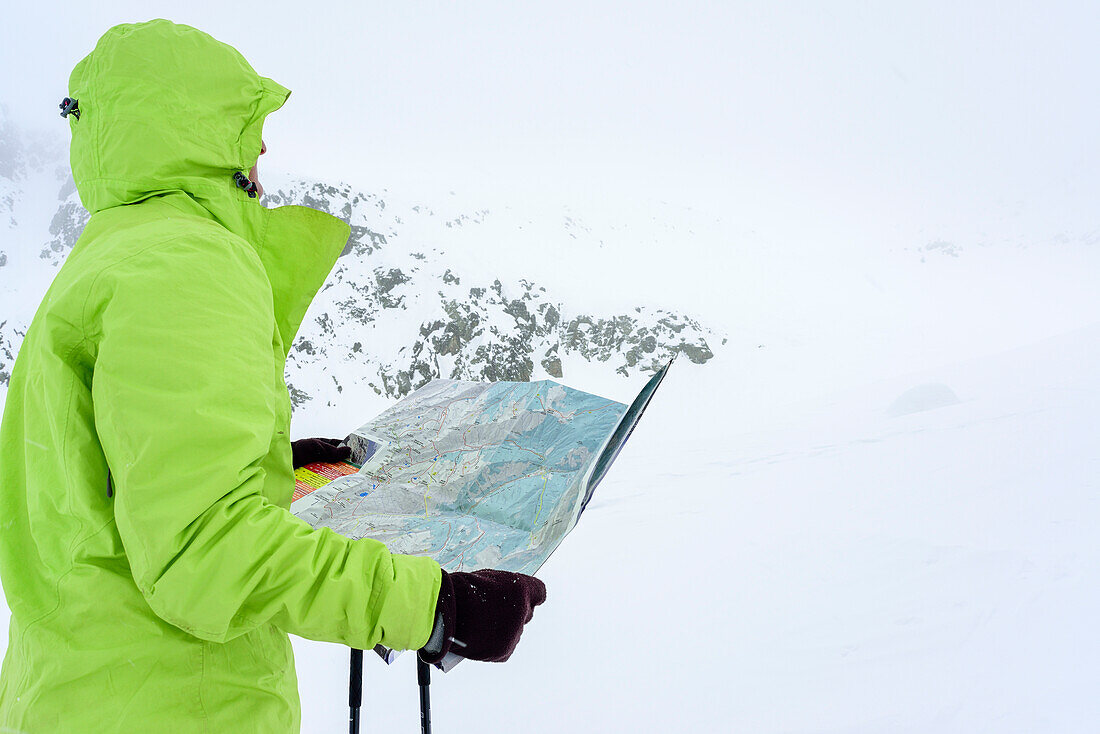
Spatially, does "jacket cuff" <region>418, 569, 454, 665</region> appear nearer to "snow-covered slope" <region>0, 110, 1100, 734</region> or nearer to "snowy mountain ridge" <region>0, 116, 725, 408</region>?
"snow-covered slope" <region>0, 110, 1100, 734</region>

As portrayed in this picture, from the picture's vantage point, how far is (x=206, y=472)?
2.67 feet

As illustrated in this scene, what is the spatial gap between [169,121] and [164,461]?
0.63 meters

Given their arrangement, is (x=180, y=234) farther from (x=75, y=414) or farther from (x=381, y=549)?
(x=381, y=549)

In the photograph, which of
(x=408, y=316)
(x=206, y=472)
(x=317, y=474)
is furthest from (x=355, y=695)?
(x=408, y=316)

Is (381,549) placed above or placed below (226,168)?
below

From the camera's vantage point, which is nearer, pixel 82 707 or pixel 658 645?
pixel 82 707

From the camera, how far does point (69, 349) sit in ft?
2.86

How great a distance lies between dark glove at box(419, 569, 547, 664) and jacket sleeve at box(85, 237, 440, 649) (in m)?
0.07

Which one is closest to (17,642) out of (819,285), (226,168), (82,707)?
(82,707)

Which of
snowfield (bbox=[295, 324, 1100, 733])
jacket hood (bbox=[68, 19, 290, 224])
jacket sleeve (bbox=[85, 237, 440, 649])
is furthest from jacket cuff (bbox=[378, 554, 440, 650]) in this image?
snowfield (bbox=[295, 324, 1100, 733])

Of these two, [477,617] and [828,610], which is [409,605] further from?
[828,610]

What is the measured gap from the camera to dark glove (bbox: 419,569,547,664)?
988mm

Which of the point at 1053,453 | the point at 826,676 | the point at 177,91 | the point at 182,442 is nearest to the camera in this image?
the point at 182,442

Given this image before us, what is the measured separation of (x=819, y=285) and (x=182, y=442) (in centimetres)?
3341
